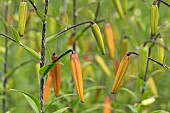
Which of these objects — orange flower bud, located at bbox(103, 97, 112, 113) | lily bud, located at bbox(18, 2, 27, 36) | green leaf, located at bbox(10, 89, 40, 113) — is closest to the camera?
lily bud, located at bbox(18, 2, 27, 36)

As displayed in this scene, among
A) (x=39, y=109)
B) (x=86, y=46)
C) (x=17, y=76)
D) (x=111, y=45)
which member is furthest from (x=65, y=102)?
(x=17, y=76)

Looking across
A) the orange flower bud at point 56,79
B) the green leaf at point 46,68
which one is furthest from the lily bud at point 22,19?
the orange flower bud at point 56,79

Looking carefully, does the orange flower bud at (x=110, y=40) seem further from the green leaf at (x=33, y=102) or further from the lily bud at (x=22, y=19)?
the lily bud at (x=22, y=19)

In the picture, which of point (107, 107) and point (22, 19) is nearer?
point (22, 19)

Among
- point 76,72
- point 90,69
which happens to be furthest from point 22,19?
point 90,69

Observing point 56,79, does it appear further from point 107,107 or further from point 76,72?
point 107,107

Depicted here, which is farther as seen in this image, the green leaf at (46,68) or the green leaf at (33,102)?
the green leaf at (33,102)

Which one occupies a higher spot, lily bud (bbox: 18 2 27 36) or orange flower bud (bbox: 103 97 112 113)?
lily bud (bbox: 18 2 27 36)

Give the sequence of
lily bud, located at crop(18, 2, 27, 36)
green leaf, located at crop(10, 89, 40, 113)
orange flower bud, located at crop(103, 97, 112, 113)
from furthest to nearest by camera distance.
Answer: orange flower bud, located at crop(103, 97, 112, 113)
green leaf, located at crop(10, 89, 40, 113)
lily bud, located at crop(18, 2, 27, 36)

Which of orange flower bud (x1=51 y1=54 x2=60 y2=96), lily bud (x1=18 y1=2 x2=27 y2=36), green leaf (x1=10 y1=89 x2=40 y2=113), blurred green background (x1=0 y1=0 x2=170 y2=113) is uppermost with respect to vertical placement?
blurred green background (x1=0 y1=0 x2=170 y2=113)

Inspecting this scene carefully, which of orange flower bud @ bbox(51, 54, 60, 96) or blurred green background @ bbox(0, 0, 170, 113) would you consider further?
blurred green background @ bbox(0, 0, 170, 113)

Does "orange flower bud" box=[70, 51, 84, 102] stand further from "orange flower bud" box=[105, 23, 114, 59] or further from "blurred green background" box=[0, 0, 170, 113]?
"blurred green background" box=[0, 0, 170, 113]

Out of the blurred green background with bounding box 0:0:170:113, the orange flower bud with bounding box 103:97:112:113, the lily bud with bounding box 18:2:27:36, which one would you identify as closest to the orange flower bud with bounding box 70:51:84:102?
the lily bud with bounding box 18:2:27:36
